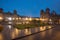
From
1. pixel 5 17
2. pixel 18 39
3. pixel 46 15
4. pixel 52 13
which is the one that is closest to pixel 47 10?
pixel 46 15

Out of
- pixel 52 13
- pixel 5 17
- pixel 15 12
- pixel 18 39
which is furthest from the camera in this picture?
pixel 52 13

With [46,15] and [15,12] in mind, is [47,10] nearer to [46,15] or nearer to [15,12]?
[46,15]

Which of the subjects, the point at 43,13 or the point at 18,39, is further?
the point at 43,13

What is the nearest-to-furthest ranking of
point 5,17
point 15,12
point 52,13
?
point 5,17, point 15,12, point 52,13

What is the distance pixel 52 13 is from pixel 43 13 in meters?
19.9

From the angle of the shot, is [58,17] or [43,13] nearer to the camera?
[43,13]

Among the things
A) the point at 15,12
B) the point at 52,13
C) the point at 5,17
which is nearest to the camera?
the point at 5,17

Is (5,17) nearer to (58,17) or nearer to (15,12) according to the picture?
(15,12)

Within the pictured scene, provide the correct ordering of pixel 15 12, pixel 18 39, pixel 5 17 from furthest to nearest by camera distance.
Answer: pixel 15 12 → pixel 5 17 → pixel 18 39

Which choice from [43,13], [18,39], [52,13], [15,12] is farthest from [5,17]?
[18,39]

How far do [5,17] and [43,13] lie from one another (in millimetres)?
22566

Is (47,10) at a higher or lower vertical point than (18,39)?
higher

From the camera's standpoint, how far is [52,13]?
106 metres

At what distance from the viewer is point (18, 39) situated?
10.6m
